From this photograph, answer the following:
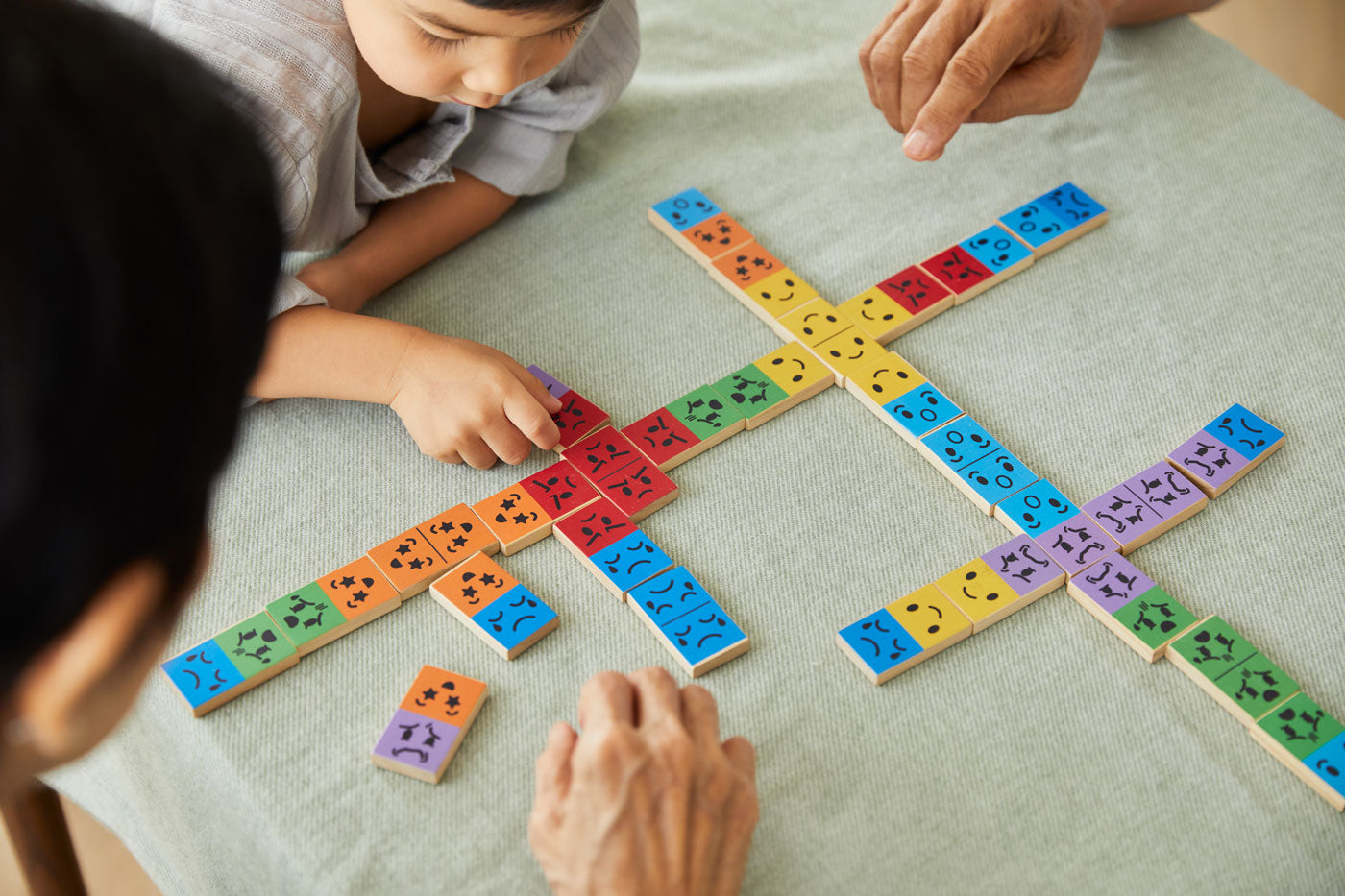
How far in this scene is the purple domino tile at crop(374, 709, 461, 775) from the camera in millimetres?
743

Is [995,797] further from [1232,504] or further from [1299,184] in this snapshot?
[1299,184]

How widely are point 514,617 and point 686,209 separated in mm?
505

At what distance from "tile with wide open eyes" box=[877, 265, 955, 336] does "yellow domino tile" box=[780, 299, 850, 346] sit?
56 mm

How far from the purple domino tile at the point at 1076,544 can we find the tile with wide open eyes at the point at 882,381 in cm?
18

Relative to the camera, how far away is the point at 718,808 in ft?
2.23

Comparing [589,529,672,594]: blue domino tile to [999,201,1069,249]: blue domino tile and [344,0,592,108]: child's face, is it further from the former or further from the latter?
[999,201,1069,249]: blue domino tile

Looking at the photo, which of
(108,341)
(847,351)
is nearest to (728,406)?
(847,351)

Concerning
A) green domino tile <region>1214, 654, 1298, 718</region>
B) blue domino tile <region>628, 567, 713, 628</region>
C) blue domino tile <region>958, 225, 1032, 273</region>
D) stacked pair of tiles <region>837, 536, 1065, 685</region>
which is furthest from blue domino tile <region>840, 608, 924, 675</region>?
blue domino tile <region>958, 225, 1032, 273</region>

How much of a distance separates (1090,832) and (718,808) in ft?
0.81

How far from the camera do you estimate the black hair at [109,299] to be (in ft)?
1.26

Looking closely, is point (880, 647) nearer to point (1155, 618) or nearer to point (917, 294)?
point (1155, 618)

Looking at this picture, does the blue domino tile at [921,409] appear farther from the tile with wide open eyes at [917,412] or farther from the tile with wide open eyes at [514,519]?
the tile with wide open eyes at [514,519]

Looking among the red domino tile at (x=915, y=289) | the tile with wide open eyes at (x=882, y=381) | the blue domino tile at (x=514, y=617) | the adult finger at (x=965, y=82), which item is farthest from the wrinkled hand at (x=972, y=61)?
the blue domino tile at (x=514, y=617)

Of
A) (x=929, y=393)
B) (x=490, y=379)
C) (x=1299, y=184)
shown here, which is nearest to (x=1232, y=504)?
(x=929, y=393)
